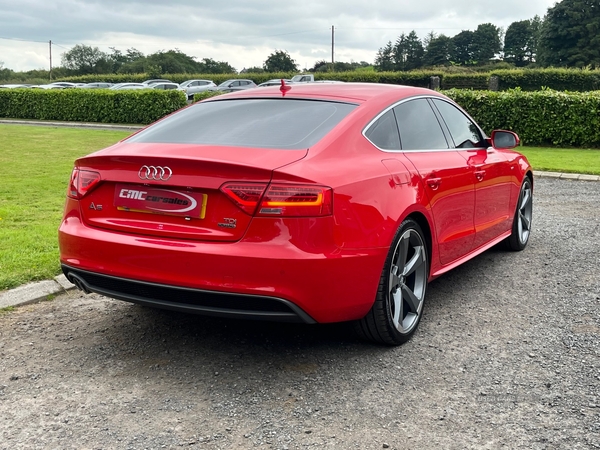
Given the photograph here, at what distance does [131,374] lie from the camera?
347cm

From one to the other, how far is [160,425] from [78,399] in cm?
53

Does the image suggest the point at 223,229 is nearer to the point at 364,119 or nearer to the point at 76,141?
the point at 364,119

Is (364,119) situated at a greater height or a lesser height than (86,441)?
greater

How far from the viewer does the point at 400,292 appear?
3.95 meters

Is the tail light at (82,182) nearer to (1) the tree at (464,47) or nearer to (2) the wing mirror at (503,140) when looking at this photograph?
(2) the wing mirror at (503,140)

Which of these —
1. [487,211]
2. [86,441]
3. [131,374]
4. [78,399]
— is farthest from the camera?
[487,211]

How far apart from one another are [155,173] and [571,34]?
258 ft

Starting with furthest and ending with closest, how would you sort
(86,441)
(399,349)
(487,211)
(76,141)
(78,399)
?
(76,141) < (487,211) < (399,349) < (78,399) < (86,441)

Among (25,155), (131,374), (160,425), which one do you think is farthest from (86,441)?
(25,155)

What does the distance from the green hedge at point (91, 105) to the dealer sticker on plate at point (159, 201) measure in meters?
22.4

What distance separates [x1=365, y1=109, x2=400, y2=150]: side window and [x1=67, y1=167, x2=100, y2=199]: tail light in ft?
5.08

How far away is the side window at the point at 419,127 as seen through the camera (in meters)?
4.25

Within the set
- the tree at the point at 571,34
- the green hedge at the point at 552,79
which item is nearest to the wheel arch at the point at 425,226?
the green hedge at the point at 552,79

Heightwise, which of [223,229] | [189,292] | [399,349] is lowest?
[399,349]
